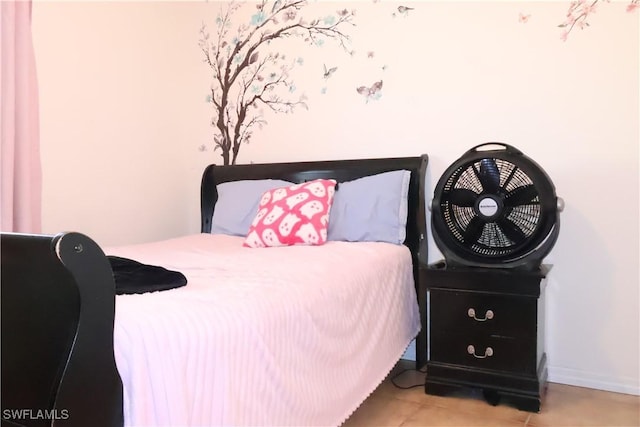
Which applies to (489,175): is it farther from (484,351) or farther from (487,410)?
(487,410)

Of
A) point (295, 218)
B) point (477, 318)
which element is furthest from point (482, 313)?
point (295, 218)

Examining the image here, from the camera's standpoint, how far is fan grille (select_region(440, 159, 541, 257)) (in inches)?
79.7

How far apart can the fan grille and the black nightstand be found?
0.38 ft

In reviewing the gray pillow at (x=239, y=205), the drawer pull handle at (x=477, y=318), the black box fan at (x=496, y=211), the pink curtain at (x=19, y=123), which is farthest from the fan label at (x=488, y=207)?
the pink curtain at (x=19, y=123)

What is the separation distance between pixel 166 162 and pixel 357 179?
1.37m

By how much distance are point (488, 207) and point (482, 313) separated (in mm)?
424

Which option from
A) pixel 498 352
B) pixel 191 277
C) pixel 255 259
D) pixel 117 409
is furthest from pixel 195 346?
pixel 498 352

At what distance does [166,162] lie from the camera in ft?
10.8

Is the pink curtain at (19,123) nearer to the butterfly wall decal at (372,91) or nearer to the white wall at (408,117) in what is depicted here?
the white wall at (408,117)

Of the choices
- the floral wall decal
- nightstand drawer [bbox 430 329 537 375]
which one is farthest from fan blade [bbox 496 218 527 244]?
the floral wall decal

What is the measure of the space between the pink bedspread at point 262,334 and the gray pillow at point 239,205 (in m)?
0.47

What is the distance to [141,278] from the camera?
4.57ft

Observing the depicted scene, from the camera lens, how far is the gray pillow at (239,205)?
2721 mm

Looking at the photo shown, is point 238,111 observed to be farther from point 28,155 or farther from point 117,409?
point 117,409
